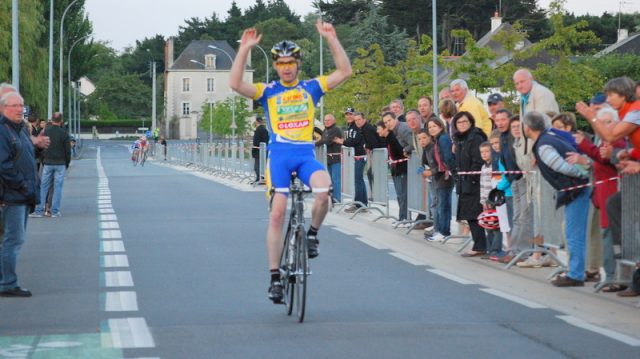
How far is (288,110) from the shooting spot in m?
10.6

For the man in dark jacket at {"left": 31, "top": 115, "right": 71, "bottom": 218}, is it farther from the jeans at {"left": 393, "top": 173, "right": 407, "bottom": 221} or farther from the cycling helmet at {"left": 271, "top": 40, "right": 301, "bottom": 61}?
the cycling helmet at {"left": 271, "top": 40, "right": 301, "bottom": 61}

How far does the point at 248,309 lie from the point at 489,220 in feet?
16.3

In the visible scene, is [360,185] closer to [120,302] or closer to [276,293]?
[120,302]

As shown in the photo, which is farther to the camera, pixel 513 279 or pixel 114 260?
pixel 114 260

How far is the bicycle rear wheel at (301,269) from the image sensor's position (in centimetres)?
1009

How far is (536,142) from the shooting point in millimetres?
13156

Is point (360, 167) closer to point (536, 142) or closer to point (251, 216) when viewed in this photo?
point (251, 216)

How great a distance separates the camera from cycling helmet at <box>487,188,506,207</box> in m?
15.1

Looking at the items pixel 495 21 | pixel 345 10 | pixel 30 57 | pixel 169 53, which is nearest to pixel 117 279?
pixel 30 57

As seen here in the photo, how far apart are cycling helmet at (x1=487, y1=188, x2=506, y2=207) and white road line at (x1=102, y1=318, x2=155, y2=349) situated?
19.0 feet

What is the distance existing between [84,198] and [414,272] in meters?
18.3

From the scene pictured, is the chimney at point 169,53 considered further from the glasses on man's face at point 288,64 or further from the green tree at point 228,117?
the glasses on man's face at point 288,64

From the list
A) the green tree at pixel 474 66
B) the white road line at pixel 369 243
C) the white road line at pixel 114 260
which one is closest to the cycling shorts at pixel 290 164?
the white road line at pixel 114 260

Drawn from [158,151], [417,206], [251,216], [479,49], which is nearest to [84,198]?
[251,216]
